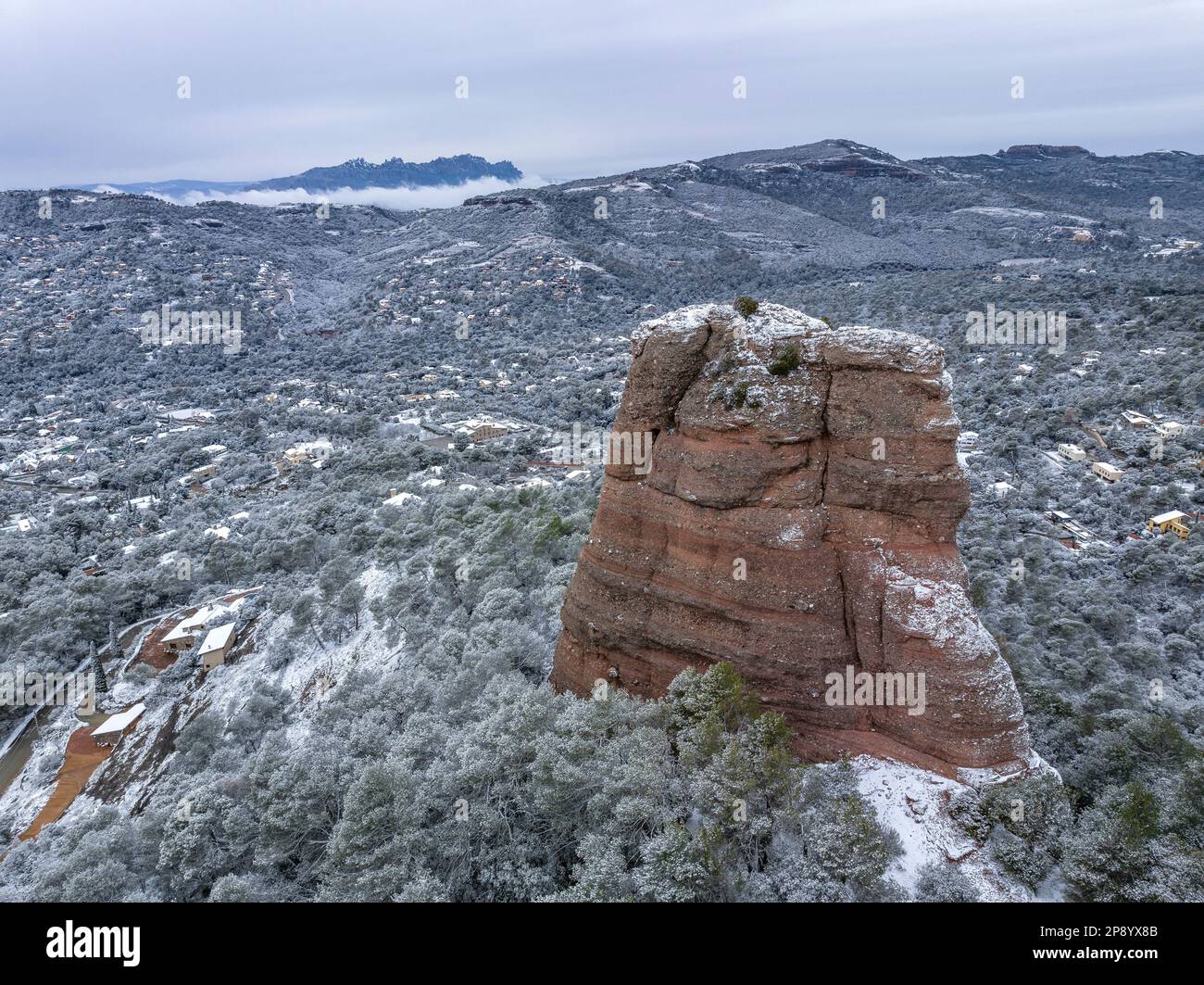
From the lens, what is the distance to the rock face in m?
15.8

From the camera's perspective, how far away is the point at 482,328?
144m

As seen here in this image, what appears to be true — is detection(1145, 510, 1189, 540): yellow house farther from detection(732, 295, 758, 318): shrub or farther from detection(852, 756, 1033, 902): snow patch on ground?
detection(732, 295, 758, 318): shrub

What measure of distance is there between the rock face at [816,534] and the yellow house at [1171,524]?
31.9 m

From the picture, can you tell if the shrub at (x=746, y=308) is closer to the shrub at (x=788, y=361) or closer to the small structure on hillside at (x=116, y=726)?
the shrub at (x=788, y=361)

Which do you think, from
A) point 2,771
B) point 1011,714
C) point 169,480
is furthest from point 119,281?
point 1011,714

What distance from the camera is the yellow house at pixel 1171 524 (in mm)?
38281

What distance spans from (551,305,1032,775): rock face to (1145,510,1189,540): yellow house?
105 feet

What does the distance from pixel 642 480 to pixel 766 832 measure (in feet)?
30.5

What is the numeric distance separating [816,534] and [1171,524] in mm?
35410

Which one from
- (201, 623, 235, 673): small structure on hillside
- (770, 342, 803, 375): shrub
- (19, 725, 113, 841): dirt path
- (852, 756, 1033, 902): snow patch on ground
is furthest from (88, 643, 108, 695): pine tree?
(770, 342, 803, 375): shrub

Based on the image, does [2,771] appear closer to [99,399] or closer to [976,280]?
[99,399]

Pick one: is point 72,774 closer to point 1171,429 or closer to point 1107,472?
point 1107,472

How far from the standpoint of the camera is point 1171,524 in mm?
38750

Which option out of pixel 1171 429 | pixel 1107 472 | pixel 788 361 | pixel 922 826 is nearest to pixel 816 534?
pixel 788 361
